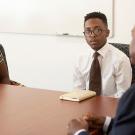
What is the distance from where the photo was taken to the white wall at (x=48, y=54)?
3.49 m

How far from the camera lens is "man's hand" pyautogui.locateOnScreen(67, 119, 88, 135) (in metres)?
1.47

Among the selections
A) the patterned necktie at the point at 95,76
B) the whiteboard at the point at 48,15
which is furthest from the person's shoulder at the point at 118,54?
the whiteboard at the point at 48,15

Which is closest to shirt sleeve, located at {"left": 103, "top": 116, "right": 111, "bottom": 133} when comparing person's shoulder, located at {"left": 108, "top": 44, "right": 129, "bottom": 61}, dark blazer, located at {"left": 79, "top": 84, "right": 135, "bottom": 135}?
dark blazer, located at {"left": 79, "top": 84, "right": 135, "bottom": 135}

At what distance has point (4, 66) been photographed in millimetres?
2822

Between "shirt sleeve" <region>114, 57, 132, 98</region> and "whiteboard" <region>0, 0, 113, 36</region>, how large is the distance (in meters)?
1.13

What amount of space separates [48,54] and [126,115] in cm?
282

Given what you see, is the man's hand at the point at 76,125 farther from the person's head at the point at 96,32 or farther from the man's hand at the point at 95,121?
the person's head at the point at 96,32

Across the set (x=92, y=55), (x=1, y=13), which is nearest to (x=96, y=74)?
(x=92, y=55)

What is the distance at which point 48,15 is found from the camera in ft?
12.7

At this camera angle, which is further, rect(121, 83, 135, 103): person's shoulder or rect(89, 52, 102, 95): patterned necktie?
rect(89, 52, 102, 95): patterned necktie

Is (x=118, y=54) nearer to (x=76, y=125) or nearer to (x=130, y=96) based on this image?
(x=76, y=125)

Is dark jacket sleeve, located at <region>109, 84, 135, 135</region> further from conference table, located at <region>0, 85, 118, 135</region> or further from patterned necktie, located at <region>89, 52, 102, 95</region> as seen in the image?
patterned necktie, located at <region>89, 52, 102, 95</region>

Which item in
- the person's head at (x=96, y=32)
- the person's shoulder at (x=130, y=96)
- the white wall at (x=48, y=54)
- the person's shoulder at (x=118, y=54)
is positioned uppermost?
the person's head at (x=96, y=32)

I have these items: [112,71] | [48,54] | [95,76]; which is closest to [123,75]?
[112,71]
